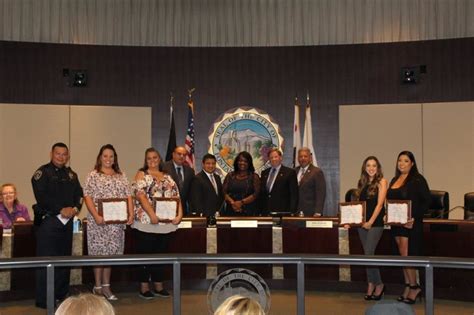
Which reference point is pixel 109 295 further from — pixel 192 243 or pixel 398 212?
pixel 398 212

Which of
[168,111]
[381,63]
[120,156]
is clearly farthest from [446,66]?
[120,156]

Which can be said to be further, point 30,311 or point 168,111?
point 168,111

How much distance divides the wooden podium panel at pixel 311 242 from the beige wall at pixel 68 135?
3908 mm

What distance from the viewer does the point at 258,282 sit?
440cm

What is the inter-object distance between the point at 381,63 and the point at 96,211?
5.60 metres

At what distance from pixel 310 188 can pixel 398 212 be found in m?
2.10

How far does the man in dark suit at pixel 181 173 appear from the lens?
8.49 m

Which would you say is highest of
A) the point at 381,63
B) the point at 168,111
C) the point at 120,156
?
the point at 381,63

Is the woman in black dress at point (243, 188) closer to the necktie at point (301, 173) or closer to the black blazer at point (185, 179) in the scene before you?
the black blazer at point (185, 179)

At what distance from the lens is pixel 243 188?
8562mm

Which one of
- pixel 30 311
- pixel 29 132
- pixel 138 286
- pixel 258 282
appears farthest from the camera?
pixel 29 132

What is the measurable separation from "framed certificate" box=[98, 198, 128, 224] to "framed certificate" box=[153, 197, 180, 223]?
0.36 m

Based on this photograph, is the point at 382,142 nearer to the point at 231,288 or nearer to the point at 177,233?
the point at 177,233

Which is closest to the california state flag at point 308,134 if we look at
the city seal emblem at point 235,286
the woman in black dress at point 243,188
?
the woman in black dress at point 243,188
